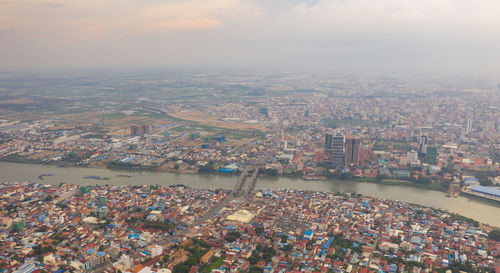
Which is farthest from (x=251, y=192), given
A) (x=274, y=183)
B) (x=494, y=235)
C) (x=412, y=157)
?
(x=412, y=157)

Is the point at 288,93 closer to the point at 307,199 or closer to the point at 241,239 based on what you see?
the point at 307,199

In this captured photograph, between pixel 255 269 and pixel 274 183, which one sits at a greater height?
pixel 255 269

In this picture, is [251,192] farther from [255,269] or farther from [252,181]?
[255,269]

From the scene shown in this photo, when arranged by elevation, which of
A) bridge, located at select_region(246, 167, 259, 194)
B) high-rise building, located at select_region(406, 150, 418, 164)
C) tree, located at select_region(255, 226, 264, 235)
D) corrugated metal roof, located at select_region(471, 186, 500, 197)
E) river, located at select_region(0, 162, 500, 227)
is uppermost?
high-rise building, located at select_region(406, 150, 418, 164)

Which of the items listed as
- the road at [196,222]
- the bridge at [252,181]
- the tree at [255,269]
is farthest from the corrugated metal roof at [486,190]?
the tree at [255,269]

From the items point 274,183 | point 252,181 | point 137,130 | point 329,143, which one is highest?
point 329,143

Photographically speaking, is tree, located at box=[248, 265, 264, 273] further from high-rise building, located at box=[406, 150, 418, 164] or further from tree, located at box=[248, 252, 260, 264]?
high-rise building, located at box=[406, 150, 418, 164]

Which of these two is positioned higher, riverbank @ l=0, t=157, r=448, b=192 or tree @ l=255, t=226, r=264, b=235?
tree @ l=255, t=226, r=264, b=235

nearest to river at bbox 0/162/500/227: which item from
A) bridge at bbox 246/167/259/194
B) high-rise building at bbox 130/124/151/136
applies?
bridge at bbox 246/167/259/194
